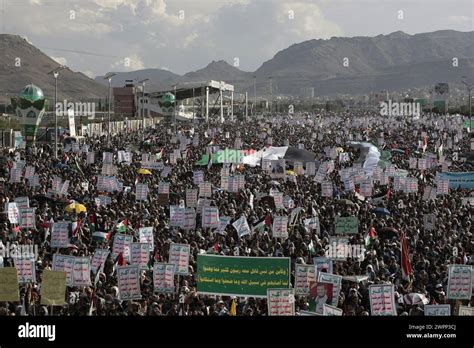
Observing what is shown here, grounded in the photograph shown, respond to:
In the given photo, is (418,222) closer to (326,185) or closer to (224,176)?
(326,185)

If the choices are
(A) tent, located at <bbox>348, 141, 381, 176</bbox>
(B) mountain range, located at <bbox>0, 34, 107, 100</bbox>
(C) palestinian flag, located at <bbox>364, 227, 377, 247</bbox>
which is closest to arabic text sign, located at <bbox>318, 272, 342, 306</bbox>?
(C) palestinian flag, located at <bbox>364, 227, 377, 247</bbox>

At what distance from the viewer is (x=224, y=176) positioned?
2461 cm

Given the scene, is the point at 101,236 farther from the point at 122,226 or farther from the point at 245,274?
the point at 245,274

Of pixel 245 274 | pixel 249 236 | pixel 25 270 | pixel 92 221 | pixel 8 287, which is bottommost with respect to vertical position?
pixel 249 236

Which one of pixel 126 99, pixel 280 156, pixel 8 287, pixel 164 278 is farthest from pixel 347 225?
pixel 126 99

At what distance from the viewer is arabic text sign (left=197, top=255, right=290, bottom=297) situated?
9.90 m

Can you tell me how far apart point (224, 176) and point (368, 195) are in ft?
14.0

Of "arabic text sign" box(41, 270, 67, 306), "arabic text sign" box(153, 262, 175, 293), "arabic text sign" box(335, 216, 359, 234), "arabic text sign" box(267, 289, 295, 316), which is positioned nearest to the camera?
"arabic text sign" box(267, 289, 295, 316)

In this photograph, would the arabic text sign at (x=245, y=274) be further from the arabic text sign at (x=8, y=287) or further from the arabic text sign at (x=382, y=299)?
the arabic text sign at (x=8, y=287)

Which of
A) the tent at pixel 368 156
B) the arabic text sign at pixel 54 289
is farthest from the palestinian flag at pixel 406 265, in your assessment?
the tent at pixel 368 156

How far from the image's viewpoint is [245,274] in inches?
392

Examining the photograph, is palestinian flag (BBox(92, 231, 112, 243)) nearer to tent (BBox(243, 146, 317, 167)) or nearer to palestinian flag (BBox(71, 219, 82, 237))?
palestinian flag (BBox(71, 219, 82, 237))

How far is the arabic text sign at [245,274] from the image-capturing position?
9.90 metres

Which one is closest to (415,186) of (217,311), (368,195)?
(368,195)
